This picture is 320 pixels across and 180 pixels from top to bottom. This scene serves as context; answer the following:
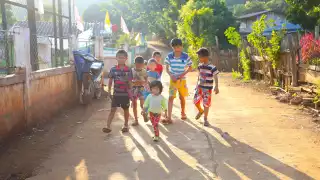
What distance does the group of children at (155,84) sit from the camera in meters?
5.68

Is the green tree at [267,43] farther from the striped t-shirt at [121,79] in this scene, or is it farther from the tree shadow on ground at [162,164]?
the tree shadow on ground at [162,164]

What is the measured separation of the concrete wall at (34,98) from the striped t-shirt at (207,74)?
3.04m

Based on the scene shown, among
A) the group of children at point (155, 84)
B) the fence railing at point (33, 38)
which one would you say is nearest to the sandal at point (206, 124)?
the group of children at point (155, 84)

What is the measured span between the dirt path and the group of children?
334 mm

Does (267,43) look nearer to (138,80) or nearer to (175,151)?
(138,80)

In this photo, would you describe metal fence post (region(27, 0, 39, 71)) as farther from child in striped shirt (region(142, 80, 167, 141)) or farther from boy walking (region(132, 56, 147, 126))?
child in striped shirt (region(142, 80, 167, 141))

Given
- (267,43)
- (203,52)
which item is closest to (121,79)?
(203,52)

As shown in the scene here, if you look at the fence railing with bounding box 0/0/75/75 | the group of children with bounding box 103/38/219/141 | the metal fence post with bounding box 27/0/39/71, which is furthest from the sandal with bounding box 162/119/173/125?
the metal fence post with bounding box 27/0/39/71

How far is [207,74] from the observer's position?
646cm

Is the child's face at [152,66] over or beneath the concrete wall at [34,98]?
over

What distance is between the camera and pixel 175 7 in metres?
39.7

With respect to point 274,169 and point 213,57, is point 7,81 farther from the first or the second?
point 213,57

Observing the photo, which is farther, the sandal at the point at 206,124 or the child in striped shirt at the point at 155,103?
the sandal at the point at 206,124

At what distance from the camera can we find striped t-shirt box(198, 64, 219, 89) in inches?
A: 254
